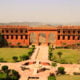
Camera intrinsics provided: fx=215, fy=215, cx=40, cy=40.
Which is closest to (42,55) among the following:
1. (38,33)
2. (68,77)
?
(38,33)

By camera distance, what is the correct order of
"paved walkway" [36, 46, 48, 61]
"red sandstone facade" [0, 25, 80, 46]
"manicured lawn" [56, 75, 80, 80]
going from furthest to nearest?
1. "red sandstone facade" [0, 25, 80, 46]
2. "paved walkway" [36, 46, 48, 61]
3. "manicured lawn" [56, 75, 80, 80]

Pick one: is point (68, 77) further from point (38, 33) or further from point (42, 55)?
point (38, 33)

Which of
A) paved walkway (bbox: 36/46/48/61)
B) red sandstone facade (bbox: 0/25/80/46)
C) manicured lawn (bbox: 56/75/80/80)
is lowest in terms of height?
paved walkway (bbox: 36/46/48/61)

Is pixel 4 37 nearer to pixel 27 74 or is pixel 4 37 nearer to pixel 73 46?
pixel 73 46

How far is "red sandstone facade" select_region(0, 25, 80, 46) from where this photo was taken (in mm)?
63062

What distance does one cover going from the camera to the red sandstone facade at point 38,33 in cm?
6306

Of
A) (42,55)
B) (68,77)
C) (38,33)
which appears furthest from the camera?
(38,33)

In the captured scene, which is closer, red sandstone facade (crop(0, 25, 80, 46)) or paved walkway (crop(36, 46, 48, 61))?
→ paved walkway (crop(36, 46, 48, 61))

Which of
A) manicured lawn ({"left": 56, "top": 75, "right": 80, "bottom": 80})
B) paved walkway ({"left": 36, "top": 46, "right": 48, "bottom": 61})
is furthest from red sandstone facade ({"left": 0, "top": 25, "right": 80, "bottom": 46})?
manicured lawn ({"left": 56, "top": 75, "right": 80, "bottom": 80})

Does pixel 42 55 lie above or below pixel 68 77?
below

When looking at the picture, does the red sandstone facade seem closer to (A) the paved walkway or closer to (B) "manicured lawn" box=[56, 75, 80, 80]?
(A) the paved walkway

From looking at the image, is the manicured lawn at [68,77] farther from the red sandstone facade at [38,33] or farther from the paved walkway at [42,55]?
the red sandstone facade at [38,33]

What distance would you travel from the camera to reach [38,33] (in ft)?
209

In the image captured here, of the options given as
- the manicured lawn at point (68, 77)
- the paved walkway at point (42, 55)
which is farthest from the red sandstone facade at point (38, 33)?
the manicured lawn at point (68, 77)
